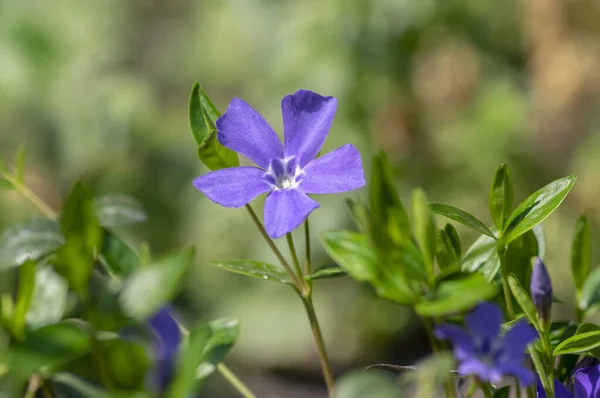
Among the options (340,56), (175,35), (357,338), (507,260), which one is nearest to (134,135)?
(340,56)

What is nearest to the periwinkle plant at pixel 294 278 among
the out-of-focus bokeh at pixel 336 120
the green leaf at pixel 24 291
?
the green leaf at pixel 24 291

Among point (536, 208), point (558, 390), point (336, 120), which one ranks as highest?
point (536, 208)

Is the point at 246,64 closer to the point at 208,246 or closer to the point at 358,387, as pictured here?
the point at 208,246

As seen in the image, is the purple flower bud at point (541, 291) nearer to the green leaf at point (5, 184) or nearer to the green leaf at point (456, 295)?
the green leaf at point (456, 295)

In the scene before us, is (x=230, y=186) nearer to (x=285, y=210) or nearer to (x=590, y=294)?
(x=285, y=210)

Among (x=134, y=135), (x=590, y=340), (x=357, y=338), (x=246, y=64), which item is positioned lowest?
(x=357, y=338)

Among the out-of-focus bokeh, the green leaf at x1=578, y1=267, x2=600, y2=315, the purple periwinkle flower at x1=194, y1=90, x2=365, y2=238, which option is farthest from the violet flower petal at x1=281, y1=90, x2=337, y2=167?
the out-of-focus bokeh

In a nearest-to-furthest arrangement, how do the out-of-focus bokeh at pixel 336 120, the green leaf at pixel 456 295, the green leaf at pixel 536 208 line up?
1. the green leaf at pixel 456 295
2. the green leaf at pixel 536 208
3. the out-of-focus bokeh at pixel 336 120

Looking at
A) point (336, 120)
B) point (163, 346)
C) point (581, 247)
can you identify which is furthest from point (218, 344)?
point (336, 120)
